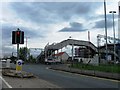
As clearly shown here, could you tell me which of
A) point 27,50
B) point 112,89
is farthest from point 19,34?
point 27,50

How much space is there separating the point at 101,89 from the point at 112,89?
67 cm

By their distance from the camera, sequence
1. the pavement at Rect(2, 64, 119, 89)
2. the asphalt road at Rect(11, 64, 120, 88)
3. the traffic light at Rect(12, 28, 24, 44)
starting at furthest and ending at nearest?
the traffic light at Rect(12, 28, 24, 44) < the asphalt road at Rect(11, 64, 120, 88) < the pavement at Rect(2, 64, 119, 89)

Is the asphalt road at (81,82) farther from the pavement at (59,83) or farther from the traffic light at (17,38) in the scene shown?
the traffic light at (17,38)

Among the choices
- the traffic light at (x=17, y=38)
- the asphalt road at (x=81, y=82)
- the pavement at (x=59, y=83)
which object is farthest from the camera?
the traffic light at (x=17, y=38)

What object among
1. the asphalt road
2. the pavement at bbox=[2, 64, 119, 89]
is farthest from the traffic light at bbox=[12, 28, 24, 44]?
the asphalt road

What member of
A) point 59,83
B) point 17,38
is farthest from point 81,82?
point 17,38

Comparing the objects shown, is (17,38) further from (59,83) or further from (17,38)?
(59,83)

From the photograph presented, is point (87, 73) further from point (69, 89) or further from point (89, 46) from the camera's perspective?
point (89, 46)

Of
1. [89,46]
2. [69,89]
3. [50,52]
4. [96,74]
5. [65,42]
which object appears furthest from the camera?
[50,52]

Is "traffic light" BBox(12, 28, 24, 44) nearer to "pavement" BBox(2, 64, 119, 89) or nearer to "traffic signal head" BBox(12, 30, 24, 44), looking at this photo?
"traffic signal head" BBox(12, 30, 24, 44)

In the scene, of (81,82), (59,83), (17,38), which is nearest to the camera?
(59,83)

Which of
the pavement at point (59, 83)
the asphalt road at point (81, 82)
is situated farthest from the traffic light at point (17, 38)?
the asphalt road at point (81, 82)

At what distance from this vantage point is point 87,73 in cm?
3198

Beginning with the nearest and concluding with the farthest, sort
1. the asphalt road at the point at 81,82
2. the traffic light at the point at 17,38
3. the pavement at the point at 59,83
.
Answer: the pavement at the point at 59,83
the asphalt road at the point at 81,82
the traffic light at the point at 17,38
